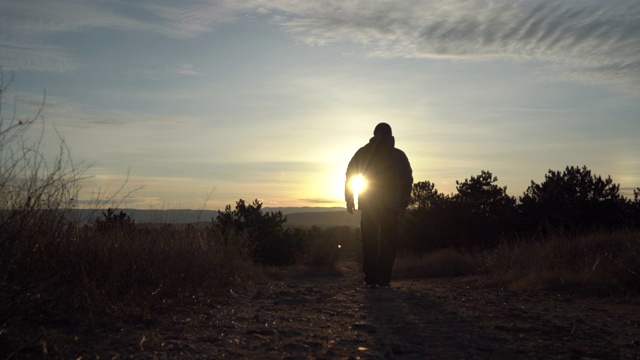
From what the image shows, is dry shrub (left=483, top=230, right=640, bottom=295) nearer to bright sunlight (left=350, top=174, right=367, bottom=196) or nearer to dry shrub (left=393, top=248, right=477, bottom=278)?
dry shrub (left=393, top=248, right=477, bottom=278)

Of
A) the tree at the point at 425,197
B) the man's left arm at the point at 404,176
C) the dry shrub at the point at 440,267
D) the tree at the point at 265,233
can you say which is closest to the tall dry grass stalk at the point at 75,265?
the man's left arm at the point at 404,176

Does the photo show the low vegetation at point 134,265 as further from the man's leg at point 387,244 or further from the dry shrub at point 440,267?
the man's leg at point 387,244

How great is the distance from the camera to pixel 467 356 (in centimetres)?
431

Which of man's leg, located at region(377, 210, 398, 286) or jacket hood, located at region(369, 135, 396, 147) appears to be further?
man's leg, located at region(377, 210, 398, 286)

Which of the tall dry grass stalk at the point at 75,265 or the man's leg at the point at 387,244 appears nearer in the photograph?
the tall dry grass stalk at the point at 75,265

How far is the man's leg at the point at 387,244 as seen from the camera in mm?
9062

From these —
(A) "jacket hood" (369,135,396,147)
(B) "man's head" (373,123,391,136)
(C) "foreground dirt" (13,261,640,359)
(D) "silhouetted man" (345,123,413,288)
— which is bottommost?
(C) "foreground dirt" (13,261,640,359)

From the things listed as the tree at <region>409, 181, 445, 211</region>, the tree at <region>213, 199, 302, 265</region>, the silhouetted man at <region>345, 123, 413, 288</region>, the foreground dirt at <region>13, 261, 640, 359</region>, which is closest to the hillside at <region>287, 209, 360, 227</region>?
the tree at <region>409, 181, 445, 211</region>

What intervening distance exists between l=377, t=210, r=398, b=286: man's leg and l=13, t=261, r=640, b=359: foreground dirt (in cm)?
158

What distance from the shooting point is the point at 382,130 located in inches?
355

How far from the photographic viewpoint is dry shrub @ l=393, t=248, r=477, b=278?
13.5 metres

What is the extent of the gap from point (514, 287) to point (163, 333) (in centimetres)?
554

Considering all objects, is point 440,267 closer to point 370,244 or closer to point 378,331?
point 370,244

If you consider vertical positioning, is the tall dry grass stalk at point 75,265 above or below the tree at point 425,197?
below
